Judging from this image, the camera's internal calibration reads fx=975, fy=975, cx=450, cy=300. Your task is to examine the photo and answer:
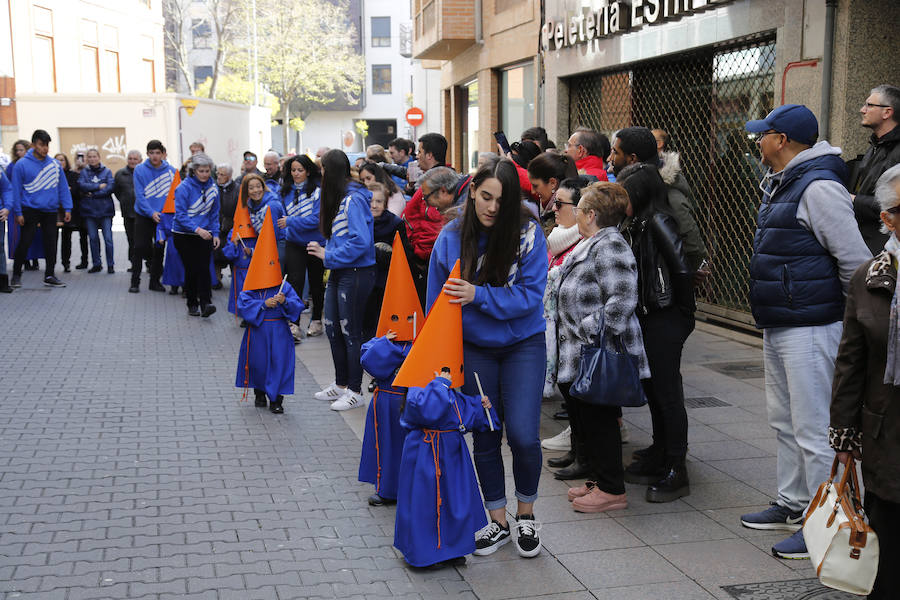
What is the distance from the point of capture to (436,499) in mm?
4523

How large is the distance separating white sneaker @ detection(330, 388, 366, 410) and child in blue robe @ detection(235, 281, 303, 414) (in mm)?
375

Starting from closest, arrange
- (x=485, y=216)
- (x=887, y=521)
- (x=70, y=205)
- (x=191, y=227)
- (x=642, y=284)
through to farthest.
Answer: (x=887, y=521) → (x=485, y=216) → (x=642, y=284) → (x=191, y=227) → (x=70, y=205)

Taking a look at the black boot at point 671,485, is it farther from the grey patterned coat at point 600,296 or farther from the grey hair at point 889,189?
the grey hair at point 889,189

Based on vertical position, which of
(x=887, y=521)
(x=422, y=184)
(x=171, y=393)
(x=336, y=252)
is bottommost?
(x=171, y=393)

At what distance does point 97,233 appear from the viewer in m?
16.9

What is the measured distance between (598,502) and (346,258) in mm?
3093

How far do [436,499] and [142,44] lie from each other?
45.3 m

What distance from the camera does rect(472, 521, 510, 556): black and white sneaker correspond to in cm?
474

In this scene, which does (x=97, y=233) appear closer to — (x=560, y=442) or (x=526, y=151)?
(x=526, y=151)

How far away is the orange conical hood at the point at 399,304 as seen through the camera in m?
5.45

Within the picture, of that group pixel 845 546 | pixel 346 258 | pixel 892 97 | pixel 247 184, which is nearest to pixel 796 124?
pixel 892 97

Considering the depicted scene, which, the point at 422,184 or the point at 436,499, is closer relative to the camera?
the point at 436,499

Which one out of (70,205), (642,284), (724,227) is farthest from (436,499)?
(70,205)

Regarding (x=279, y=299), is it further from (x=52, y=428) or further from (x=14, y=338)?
(x=14, y=338)
